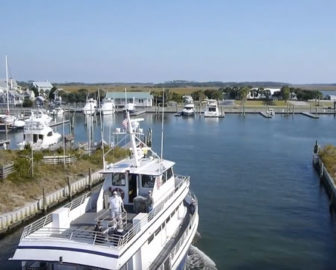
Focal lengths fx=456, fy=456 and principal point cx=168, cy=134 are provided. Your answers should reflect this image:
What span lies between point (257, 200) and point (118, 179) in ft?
60.1

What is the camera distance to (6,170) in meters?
33.6

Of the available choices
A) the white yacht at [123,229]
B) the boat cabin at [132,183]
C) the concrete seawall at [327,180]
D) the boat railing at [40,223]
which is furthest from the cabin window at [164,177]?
the concrete seawall at [327,180]

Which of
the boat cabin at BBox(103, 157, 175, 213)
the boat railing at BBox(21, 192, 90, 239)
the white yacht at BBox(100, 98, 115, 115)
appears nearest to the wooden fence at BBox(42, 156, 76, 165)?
the boat railing at BBox(21, 192, 90, 239)

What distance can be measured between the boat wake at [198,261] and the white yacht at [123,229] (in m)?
1.38

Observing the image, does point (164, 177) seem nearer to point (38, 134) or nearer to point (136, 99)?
point (38, 134)

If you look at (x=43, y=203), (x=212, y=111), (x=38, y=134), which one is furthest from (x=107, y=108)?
(x=43, y=203)

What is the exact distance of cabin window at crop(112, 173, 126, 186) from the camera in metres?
21.0

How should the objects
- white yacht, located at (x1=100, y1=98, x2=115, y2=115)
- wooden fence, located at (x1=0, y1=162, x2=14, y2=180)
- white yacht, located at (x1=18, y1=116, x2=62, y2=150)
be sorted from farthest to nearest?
1. white yacht, located at (x1=100, y1=98, x2=115, y2=115)
2. white yacht, located at (x1=18, y1=116, x2=62, y2=150)
3. wooden fence, located at (x1=0, y1=162, x2=14, y2=180)

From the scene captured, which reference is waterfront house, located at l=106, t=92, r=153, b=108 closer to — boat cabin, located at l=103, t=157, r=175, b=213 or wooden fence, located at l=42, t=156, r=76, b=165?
wooden fence, located at l=42, t=156, r=76, b=165

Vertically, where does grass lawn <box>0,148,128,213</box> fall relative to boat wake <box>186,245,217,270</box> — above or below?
above

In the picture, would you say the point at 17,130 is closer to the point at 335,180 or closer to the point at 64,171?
the point at 64,171

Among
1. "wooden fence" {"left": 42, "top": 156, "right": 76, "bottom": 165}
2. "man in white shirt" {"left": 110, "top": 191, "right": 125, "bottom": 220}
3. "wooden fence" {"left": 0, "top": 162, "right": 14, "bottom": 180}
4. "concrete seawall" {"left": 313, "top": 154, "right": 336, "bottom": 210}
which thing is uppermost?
"man in white shirt" {"left": 110, "top": 191, "right": 125, "bottom": 220}

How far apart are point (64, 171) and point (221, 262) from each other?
19691 millimetres

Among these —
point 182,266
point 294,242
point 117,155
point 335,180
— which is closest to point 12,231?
point 182,266
